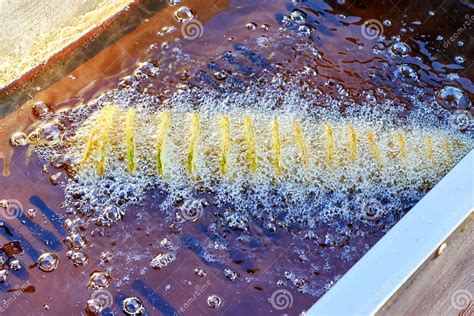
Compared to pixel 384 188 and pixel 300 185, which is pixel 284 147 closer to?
pixel 300 185

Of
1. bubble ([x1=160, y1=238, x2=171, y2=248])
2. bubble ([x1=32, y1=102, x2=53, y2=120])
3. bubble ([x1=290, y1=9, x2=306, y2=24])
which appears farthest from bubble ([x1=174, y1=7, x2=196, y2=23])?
bubble ([x1=160, y1=238, x2=171, y2=248])

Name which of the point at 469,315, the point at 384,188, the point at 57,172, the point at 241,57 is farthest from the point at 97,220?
the point at 469,315

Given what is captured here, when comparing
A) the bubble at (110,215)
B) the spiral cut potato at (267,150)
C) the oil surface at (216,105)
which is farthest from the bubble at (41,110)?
the bubble at (110,215)

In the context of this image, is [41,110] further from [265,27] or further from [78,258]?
[265,27]

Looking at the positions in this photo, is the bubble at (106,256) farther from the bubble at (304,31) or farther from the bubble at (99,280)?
the bubble at (304,31)
